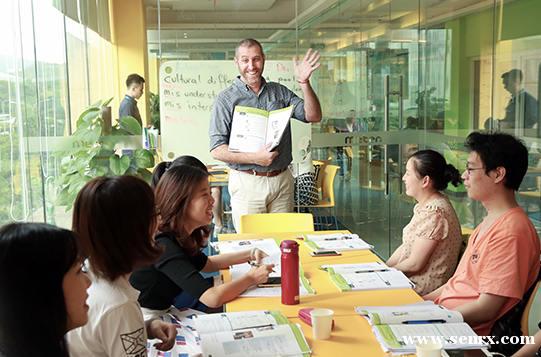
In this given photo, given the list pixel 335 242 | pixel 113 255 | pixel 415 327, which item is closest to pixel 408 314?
pixel 415 327

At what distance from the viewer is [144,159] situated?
4.65 metres

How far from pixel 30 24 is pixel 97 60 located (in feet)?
9.40

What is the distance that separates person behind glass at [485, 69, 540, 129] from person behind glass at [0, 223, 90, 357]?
3.42 meters

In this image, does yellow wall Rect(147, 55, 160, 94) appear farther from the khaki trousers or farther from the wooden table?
the wooden table

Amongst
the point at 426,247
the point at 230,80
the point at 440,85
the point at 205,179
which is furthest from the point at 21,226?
the point at 440,85

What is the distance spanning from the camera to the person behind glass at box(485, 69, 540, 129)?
398 cm

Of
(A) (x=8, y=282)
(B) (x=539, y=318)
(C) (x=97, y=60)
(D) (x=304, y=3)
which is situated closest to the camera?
(A) (x=8, y=282)

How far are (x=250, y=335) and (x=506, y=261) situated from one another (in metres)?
1.02

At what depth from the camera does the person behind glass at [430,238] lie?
279 centimetres

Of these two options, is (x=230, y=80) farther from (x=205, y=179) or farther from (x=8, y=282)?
(x=8, y=282)

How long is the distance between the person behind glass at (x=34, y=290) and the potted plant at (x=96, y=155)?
2952 mm

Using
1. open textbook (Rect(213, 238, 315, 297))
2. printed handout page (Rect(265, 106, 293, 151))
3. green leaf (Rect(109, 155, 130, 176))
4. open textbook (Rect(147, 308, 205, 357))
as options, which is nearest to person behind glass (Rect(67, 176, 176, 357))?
open textbook (Rect(147, 308, 205, 357))

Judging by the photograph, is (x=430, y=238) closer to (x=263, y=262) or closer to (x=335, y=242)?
(x=335, y=242)

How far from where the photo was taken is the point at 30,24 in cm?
339
